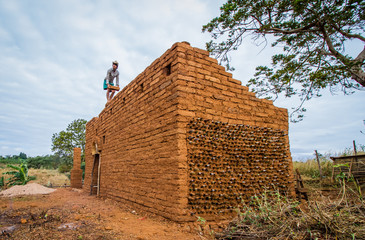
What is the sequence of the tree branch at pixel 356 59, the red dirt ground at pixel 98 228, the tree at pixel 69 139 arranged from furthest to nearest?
the tree at pixel 69 139
the tree branch at pixel 356 59
the red dirt ground at pixel 98 228

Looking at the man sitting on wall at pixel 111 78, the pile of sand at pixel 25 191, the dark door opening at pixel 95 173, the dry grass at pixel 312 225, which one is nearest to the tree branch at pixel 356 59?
the dry grass at pixel 312 225

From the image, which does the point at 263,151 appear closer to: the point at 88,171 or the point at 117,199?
the point at 117,199

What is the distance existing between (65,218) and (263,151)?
4612 millimetres

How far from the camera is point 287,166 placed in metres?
5.84

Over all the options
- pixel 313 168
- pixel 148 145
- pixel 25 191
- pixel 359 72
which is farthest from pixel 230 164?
pixel 25 191

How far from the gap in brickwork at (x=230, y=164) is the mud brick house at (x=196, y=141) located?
0.02m

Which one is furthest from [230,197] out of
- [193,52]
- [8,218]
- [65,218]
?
[8,218]

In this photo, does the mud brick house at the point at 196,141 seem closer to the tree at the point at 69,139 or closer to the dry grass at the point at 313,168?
the dry grass at the point at 313,168

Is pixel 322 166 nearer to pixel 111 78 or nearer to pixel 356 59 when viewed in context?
pixel 356 59

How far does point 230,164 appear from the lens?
4863mm

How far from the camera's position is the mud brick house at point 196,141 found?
4.34 metres

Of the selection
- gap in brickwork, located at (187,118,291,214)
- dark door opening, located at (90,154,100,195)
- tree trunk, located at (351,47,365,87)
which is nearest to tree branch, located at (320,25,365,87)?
tree trunk, located at (351,47,365,87)

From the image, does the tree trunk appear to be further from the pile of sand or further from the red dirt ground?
the pile of sand

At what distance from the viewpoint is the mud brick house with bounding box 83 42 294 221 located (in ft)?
14.2
